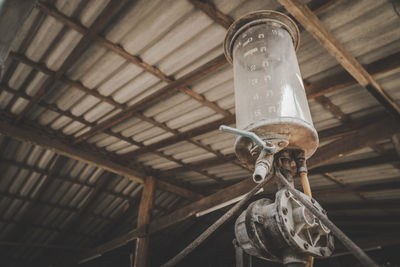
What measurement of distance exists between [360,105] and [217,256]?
9936mm

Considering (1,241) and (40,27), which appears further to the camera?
(1,241)

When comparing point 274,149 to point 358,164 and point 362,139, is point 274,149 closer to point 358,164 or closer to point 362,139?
point 362,139

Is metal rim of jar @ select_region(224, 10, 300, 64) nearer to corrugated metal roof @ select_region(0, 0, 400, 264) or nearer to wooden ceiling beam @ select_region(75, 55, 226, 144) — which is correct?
corrugated metal roof @ select_region(0, 0, 400, 264)

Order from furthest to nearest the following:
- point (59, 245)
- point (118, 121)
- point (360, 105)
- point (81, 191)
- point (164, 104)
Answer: point (59, 245) → point (81, 191) → point (118, 121) → point (164, 104) → point (360, 105)

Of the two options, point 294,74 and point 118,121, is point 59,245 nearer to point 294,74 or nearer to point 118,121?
point 118,121

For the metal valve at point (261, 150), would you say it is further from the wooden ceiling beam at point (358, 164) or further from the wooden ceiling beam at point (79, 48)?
the wooden ceiling beam at point (358, 164)

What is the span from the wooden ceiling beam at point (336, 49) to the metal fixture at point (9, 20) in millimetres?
2005

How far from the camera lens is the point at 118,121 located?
16.6ft

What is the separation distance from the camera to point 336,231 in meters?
1.29

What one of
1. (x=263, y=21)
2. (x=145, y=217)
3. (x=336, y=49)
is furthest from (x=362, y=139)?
(x=145, y=217)

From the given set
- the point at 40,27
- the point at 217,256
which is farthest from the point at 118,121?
the point at 217,256

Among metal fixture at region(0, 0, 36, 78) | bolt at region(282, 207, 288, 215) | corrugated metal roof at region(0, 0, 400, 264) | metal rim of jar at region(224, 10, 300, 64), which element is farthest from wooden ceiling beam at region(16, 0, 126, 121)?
bolt at region(282, 207, 288, 215)

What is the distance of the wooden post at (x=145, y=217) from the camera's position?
20.0 ft

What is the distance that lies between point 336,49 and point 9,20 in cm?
281
